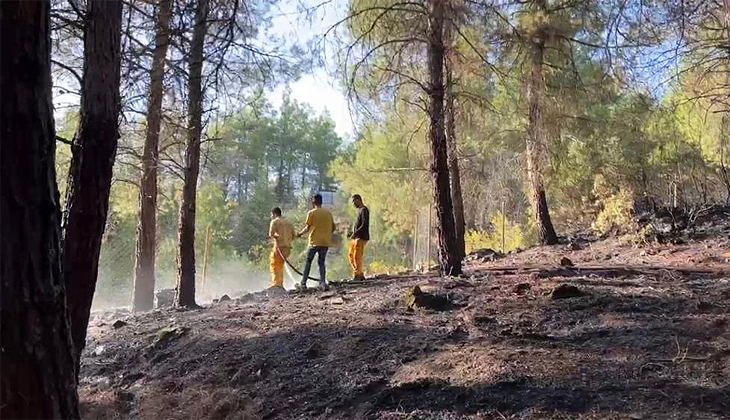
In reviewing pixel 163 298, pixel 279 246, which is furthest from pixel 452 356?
pixel 163 298

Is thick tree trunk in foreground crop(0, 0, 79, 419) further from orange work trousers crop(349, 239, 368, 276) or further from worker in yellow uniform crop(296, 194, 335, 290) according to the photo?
orange work trousers crop(349, 239, 368, 276)

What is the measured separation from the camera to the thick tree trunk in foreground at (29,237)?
2.04 meters

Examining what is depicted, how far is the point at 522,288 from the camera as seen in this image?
21.1 feet

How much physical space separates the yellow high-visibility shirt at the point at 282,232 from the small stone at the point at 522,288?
4795mm

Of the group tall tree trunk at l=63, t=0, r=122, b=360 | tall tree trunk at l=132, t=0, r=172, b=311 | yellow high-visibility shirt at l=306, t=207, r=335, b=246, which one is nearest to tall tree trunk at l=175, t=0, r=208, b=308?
tall tree trunk at l=132, t=0, r=172, b=311

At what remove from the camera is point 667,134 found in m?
15.8

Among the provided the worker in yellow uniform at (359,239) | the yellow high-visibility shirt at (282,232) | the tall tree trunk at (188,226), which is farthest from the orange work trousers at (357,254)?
the tall tree trunk at (188,226)

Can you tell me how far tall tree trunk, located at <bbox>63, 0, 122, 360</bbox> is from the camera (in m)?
3.99

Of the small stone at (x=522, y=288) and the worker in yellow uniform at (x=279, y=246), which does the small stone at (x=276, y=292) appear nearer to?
the worker in yellow uniform at (x=279, y=246)

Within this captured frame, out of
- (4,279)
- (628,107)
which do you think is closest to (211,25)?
(4,279)

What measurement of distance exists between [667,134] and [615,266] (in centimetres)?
961

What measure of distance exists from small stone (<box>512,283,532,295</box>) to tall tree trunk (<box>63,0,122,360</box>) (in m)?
4.18

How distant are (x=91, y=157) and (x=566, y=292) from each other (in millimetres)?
4402

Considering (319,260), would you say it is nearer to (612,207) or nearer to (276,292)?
(276,292)
